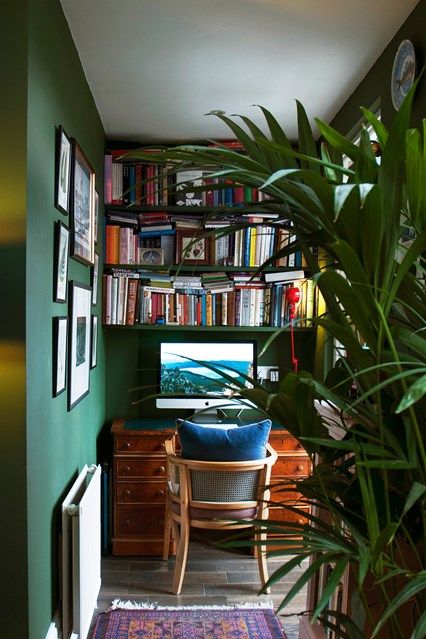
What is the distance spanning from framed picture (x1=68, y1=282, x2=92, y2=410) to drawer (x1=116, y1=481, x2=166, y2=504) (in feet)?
2.74

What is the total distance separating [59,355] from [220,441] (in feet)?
3.65

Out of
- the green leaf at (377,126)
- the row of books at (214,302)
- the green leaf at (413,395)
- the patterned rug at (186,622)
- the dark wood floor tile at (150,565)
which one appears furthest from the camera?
the row of books at (214,302)

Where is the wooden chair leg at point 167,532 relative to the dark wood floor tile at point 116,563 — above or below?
above

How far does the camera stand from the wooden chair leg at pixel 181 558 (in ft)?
10.0

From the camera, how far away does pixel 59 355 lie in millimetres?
2223

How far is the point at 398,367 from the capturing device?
43.1 inches

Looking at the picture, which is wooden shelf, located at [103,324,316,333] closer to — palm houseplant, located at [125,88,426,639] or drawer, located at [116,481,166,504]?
drawer, located at [116,481,166,504]

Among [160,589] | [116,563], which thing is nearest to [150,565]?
[116,563]

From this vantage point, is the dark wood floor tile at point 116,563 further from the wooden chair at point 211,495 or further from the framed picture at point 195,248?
the framed picture at point 195,248

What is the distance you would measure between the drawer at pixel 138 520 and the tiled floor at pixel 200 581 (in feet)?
0.51

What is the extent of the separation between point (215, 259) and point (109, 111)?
1.15m

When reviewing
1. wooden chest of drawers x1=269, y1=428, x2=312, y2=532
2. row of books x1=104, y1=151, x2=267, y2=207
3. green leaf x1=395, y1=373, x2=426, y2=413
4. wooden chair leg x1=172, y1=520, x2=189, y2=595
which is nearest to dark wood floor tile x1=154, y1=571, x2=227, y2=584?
wooden chair leg x1=172, y1=520, x2=189, y2=595

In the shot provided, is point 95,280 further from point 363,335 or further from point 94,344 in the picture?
point 363,335

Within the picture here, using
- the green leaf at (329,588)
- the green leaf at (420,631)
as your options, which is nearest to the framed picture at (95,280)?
the green leaf at (329,588)
